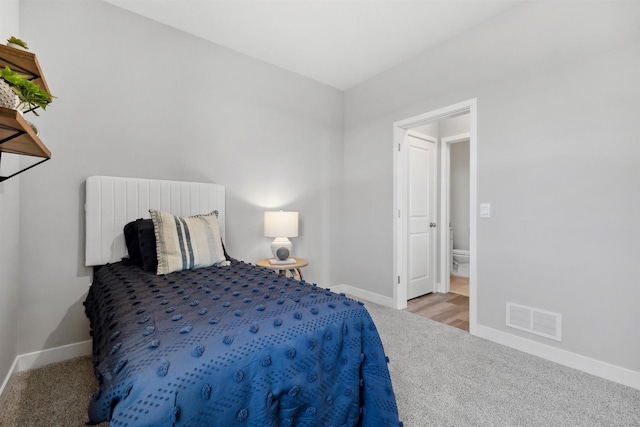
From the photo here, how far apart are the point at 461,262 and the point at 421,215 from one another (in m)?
1.79

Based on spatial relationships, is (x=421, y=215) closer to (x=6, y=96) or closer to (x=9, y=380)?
(x=6, y=96)

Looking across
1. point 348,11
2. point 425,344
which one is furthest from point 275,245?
point 348,11

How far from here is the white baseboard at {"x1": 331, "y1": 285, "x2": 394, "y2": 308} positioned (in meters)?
3.50

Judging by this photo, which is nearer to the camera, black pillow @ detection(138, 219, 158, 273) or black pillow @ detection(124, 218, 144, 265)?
black pillow @ detection(138, 219, 158, 273)

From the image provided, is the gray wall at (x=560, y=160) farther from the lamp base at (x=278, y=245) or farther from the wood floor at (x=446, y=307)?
the lamp base at (x=278, y=245)

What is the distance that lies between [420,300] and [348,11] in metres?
3.26

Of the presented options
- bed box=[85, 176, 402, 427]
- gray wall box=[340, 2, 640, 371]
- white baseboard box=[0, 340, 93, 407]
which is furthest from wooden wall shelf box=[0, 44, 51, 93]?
gray wall box=[340, 2, 640, 371]

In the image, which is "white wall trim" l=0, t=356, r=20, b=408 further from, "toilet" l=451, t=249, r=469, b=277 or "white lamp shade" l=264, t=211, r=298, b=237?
"toilet" l=451, t=249, r=469, b=277

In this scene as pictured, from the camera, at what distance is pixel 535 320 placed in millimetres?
2322

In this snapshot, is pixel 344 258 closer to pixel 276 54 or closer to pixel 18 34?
pixel 276 54

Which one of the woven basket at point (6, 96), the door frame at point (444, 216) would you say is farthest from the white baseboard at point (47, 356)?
the door frame at point (444, 216)

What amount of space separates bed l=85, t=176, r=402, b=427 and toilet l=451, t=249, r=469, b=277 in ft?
13.6

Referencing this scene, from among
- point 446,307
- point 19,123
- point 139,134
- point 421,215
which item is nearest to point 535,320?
point 446,307

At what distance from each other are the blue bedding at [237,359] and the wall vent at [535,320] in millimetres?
1691
